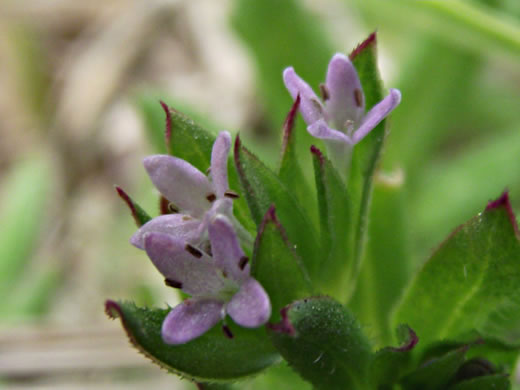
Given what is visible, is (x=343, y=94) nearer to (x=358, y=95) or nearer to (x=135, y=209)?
(x=358, y=95)

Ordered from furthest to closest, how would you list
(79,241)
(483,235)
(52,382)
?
(79,241), (52,382), (483,235)

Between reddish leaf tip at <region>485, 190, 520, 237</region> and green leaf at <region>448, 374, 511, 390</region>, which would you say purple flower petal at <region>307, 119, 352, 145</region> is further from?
green leaf at <region>448, 374, 511, 390</region>

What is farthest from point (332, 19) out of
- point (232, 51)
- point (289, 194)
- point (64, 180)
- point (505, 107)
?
point (289, 194)

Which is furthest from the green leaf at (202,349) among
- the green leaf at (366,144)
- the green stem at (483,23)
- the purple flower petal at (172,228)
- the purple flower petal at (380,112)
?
the green stem at (483,23)

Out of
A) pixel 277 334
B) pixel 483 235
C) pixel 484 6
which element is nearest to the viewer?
pixel 277 334

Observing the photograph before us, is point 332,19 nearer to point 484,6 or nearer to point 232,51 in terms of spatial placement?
point 232,51

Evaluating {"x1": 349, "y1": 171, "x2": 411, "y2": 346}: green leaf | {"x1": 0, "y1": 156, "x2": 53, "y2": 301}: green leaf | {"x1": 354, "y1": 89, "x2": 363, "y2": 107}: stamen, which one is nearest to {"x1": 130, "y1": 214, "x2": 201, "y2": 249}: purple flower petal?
{"x1": 354, "y1": 89, "x2": 363, "y2": 107}: stamen
